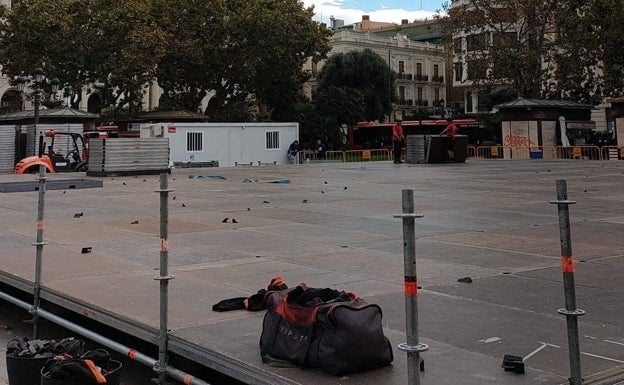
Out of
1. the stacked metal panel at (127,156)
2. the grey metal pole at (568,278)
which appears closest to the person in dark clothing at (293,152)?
the stacked metal panel at (127,156)

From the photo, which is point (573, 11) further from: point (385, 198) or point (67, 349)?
point (67, 349)

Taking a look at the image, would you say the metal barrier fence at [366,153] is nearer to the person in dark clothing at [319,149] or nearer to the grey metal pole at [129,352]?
the person in dark clothing at [319,149]

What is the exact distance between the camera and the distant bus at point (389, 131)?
5941cm

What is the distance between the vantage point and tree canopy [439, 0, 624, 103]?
42.9m

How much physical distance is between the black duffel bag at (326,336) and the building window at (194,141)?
35.4 m

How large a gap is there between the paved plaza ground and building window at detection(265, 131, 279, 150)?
85.6ft

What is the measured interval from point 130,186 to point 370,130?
44586 millimetres

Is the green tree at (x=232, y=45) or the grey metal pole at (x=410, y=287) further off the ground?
the green tree at (x=232, y=45)

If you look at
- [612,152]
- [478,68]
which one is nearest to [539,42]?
[478,68]

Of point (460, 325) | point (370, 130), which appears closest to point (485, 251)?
point (460, 325)

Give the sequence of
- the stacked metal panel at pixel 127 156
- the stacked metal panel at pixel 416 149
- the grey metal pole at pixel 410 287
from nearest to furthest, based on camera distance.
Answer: the grey metal pole at pixel 410 287
the stacked metal panel at pixel 127 156
the stacked metal panel at pixel 416 149

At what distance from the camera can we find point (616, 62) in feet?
145

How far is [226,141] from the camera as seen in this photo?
135 ft

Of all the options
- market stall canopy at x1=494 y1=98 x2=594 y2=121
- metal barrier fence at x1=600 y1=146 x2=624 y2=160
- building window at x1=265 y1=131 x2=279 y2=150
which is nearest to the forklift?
building window at x1=265 y1=131 x2=279 y2=150
